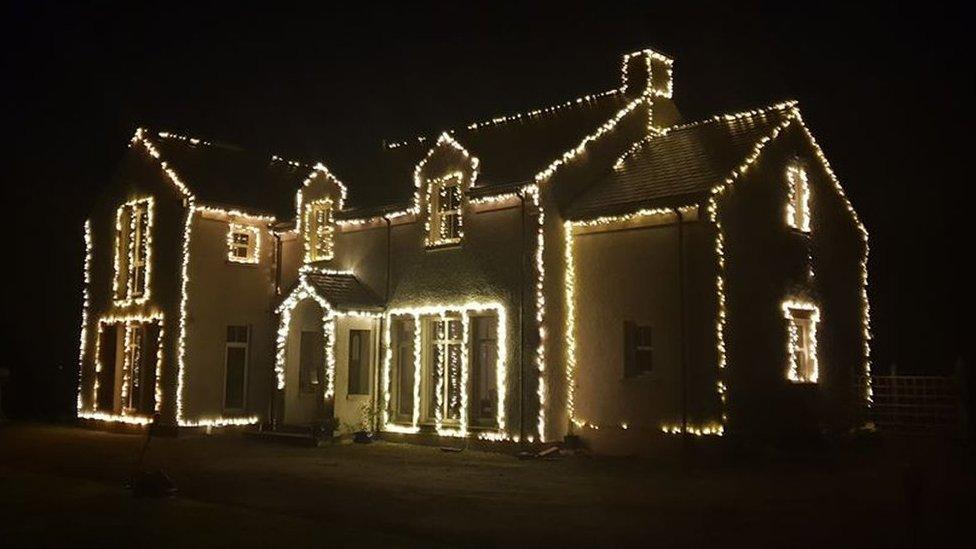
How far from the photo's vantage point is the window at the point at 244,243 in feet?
87.1

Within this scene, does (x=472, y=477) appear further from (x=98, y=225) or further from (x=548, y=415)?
(x=98, y=225)

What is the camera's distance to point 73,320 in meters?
38.1

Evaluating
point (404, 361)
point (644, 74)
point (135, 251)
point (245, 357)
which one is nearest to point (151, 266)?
point (135, 251)

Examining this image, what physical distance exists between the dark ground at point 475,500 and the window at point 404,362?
2872 mm

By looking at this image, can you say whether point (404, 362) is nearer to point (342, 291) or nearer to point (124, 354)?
point (342, 291)

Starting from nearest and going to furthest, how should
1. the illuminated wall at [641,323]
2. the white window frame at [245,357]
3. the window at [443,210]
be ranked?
the illuminated wall at [641,323]
the window at [443,210]
the white window frame at [245,357]

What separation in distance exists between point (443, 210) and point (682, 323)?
7.19 meters

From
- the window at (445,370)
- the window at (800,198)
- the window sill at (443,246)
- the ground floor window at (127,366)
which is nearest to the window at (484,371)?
the window at (445,370)

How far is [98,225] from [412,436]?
13.8m

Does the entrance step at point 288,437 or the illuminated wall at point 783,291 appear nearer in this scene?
the illuminated wall at point 783,291

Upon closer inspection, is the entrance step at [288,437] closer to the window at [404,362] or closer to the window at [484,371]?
the window at [404,362]

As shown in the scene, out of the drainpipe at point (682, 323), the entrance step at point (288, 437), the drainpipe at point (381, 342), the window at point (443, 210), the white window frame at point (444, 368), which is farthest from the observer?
the drainpipe at point (381, 342)

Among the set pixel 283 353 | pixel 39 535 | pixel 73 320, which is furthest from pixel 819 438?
pixel 73 320

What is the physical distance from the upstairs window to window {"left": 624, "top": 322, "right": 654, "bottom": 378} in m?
14.8
